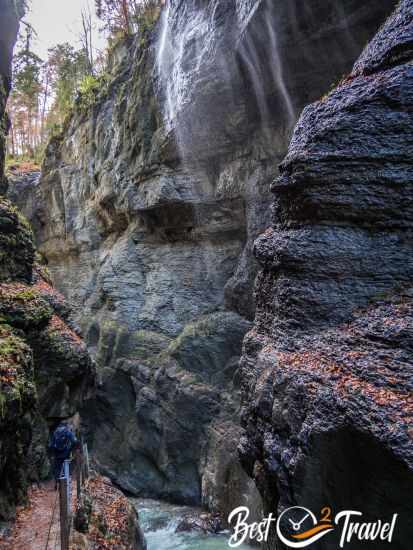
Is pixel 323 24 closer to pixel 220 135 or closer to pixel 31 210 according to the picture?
pixel 220 135

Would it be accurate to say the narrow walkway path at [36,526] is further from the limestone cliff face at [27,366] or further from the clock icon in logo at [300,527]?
the clock icon in logo at [300,527]

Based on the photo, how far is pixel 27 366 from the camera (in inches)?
369

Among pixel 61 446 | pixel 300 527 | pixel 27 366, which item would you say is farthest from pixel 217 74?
pixel 300 527

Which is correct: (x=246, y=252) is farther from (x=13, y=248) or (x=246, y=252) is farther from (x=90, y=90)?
(x=90, y=90)

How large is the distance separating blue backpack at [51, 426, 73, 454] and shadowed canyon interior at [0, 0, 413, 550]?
2.97 metres

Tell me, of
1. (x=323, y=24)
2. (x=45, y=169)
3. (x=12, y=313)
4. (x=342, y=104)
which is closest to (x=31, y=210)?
(x=45, y=169)

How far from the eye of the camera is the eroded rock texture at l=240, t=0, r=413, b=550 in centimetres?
537

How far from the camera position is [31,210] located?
30.3 metres

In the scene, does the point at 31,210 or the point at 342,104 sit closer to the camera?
the point at 342,104

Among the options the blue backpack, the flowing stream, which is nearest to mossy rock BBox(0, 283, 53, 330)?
the blue backpack

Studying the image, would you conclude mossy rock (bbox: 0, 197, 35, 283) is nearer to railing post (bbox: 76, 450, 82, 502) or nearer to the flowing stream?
railing post (bbox: 76, 450, 82, 502)

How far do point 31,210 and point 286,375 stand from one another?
92.5ft

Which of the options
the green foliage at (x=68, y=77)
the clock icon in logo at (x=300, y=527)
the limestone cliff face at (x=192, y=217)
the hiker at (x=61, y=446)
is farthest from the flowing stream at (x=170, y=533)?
the green foliage at (x=68, y=77)

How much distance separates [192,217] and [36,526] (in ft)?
43.3
